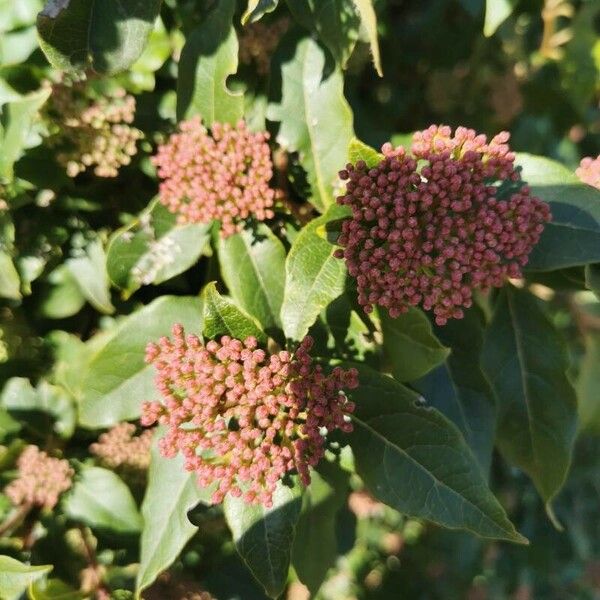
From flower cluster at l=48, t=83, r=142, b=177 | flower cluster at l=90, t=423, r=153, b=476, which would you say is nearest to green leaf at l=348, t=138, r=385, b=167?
flower cluster at l=48, t=83, r=142, b=177

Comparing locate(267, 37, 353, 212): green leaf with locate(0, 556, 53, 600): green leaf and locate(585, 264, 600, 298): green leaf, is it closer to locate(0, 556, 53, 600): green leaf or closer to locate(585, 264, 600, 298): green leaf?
locate(585, 264, 600, 298): green leaf

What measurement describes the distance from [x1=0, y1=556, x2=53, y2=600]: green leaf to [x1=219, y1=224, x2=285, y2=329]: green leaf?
55 centimetres

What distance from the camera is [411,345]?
3.80 feet

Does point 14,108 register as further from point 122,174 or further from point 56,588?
point 56,588

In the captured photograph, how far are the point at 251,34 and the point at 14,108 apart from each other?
1.47 ft

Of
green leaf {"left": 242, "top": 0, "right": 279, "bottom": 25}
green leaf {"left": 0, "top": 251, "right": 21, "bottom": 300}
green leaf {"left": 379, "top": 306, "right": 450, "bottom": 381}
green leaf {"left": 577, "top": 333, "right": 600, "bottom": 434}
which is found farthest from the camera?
green leaf {"left": 577, "top": 333, "right": 600, "bottom": 434}

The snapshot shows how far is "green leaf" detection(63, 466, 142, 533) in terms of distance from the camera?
149 cm

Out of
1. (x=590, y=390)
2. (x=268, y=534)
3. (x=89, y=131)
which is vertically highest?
(x=89, y=131)

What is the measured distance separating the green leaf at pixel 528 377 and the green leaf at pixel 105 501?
2.43 feet

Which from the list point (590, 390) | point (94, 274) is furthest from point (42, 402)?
point (590, 390)

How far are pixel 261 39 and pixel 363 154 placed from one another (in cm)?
46

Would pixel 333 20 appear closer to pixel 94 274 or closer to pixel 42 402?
pixel 94 274

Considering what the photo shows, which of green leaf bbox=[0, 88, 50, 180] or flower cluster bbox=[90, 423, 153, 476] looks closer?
green leaf bbox=[0, 88, 50, 180]

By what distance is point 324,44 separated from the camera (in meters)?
1.29
